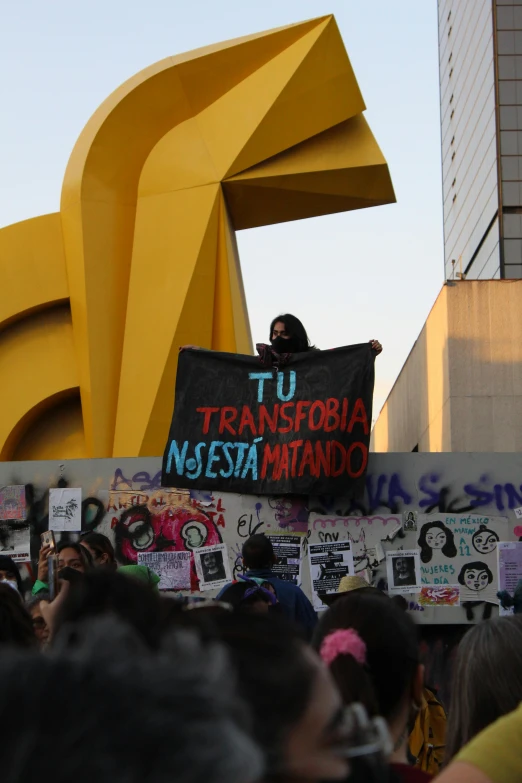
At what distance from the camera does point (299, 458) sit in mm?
7828

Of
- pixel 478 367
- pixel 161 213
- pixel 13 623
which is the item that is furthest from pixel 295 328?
pixel 478 367

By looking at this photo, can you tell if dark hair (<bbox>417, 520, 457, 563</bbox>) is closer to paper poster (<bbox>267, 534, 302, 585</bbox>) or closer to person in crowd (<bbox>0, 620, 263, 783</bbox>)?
paper poster (<bbox>267, 534, 302, 585</bbox>)

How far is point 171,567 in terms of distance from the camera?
7820 mm

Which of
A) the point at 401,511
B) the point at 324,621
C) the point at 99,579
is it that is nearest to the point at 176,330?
the point at 401,511

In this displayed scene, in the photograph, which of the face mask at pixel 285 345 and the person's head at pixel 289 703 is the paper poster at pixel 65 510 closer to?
the face mask at pixel 285 345

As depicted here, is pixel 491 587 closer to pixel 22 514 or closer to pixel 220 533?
pixel 220 533

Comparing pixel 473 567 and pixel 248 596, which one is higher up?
pixel 248 596

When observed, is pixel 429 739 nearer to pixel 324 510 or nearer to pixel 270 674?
pixel 270 674

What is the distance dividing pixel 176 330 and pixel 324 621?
28.8 ft

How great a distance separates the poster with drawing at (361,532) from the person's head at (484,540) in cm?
55

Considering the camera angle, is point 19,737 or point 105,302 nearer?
point 19,737

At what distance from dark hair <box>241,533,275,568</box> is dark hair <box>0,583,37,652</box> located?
2.35 m

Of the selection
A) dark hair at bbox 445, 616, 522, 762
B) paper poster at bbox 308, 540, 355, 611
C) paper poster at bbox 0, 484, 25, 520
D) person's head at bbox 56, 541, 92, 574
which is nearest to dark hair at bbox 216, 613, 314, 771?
dark hair at bbox 445, 616, 522, 762

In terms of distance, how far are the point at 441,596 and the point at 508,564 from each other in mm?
528
